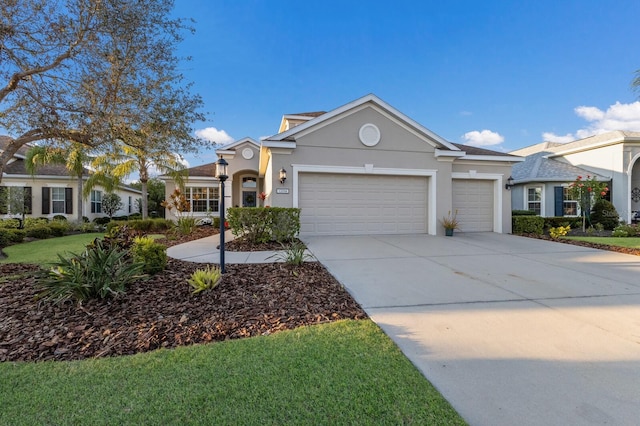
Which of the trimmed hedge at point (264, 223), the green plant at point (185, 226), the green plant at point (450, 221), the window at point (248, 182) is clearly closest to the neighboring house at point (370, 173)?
the green plant at point (450, 221)

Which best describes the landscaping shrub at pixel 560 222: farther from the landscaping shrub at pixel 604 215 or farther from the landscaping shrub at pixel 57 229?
the landscaping shrub at pixel 57 229

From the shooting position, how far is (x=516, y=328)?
324cm

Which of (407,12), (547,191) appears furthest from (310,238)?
(547,191)

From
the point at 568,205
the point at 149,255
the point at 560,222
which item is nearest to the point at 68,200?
the point at 149,255

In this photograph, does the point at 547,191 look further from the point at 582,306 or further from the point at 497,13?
the point at 582,306

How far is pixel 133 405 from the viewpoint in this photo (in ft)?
6.64

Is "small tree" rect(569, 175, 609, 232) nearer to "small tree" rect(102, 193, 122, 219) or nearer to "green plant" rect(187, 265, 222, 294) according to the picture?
"green plant" rect(187, 265, 222, 294)

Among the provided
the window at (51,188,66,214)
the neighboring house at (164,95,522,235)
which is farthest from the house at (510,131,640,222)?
the window at (51,188,66,214)

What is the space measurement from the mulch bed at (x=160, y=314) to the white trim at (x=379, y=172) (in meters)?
5.59

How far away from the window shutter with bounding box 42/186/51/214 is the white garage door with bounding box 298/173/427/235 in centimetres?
1674

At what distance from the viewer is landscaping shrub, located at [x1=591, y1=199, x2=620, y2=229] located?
590 inches

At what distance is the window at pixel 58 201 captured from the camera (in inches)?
687

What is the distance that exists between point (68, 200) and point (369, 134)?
1867 cm

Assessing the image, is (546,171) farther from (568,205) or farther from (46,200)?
(46,200)
